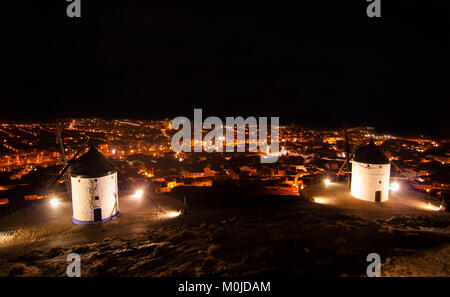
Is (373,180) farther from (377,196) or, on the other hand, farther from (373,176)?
(377,196)

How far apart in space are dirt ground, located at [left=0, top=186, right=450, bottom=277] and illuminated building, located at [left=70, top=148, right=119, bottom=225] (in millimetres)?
652

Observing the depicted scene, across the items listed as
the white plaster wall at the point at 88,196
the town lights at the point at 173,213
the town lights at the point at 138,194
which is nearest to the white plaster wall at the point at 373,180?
the town lights at the point at 173,213

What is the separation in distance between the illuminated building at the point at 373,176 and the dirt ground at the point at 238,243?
1.45 meters

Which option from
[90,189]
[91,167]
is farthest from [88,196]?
[91,167]

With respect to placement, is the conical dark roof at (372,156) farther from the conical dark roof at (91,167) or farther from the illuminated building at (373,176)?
the conical dark roof at (91,167)

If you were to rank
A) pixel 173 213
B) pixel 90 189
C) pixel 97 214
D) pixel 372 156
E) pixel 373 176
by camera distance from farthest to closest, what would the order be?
pixel 372 156 < pixel 373 176 < pixel 173 213 < pixel 97 214 < pixel 90 189

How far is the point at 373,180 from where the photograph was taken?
1688 centimetres

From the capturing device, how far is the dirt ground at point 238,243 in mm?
7031

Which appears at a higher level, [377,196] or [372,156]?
[372,156]

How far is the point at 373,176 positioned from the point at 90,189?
58.2 ft

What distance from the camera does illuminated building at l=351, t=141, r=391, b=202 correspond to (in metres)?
16.8

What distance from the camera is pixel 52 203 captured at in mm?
16609
